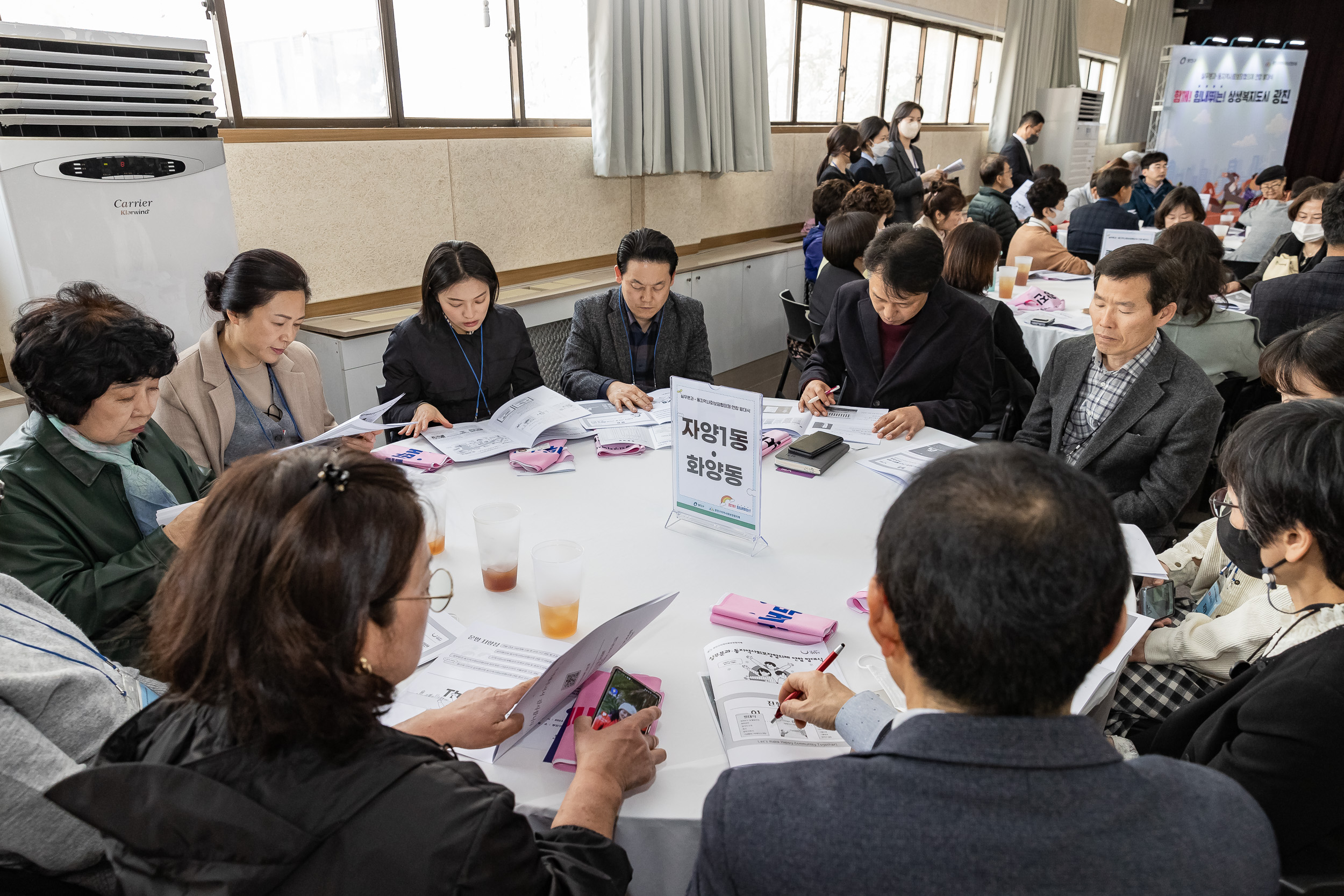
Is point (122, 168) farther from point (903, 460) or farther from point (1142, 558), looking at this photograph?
point (1142, 558)

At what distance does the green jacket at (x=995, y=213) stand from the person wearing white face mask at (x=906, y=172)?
25.2 inches

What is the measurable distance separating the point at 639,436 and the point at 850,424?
0.61m

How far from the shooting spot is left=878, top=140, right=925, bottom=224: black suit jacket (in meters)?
6.19

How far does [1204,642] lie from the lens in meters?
1.51

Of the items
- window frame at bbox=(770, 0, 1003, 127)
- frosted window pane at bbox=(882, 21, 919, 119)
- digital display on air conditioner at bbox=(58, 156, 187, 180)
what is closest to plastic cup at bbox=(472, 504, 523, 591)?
digital display on air conditioner at bbox=(58, 156, 187, 180)

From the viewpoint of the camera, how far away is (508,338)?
2.70 meters

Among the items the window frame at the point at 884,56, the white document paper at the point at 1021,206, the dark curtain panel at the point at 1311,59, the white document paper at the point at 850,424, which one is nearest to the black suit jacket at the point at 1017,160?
the window frame at the point at 884,56

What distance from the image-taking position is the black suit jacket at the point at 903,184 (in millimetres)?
6188

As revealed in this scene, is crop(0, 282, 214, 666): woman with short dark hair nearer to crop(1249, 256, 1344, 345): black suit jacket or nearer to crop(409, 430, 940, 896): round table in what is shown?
crop(409, 430, 940, 896): round table

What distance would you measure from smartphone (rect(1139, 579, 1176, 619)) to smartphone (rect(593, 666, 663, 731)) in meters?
1.14

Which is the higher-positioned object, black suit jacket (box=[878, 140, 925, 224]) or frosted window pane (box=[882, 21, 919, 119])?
frosted window pane (box=[882, 21, 919, 119])

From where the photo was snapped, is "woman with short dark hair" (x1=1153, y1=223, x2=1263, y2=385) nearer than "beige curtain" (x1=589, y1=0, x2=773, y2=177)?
Yes

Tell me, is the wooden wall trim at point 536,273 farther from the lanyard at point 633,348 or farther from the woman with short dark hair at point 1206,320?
the woman with short dark hair at point 1206,320

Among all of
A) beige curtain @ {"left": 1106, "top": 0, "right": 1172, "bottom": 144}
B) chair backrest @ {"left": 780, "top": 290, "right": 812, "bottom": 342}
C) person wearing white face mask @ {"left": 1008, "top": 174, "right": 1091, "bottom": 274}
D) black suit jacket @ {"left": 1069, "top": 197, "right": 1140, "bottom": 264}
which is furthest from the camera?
beige curtain @ {"left": 1106, "top": 0, "right": 1172, "bottom": 144}
